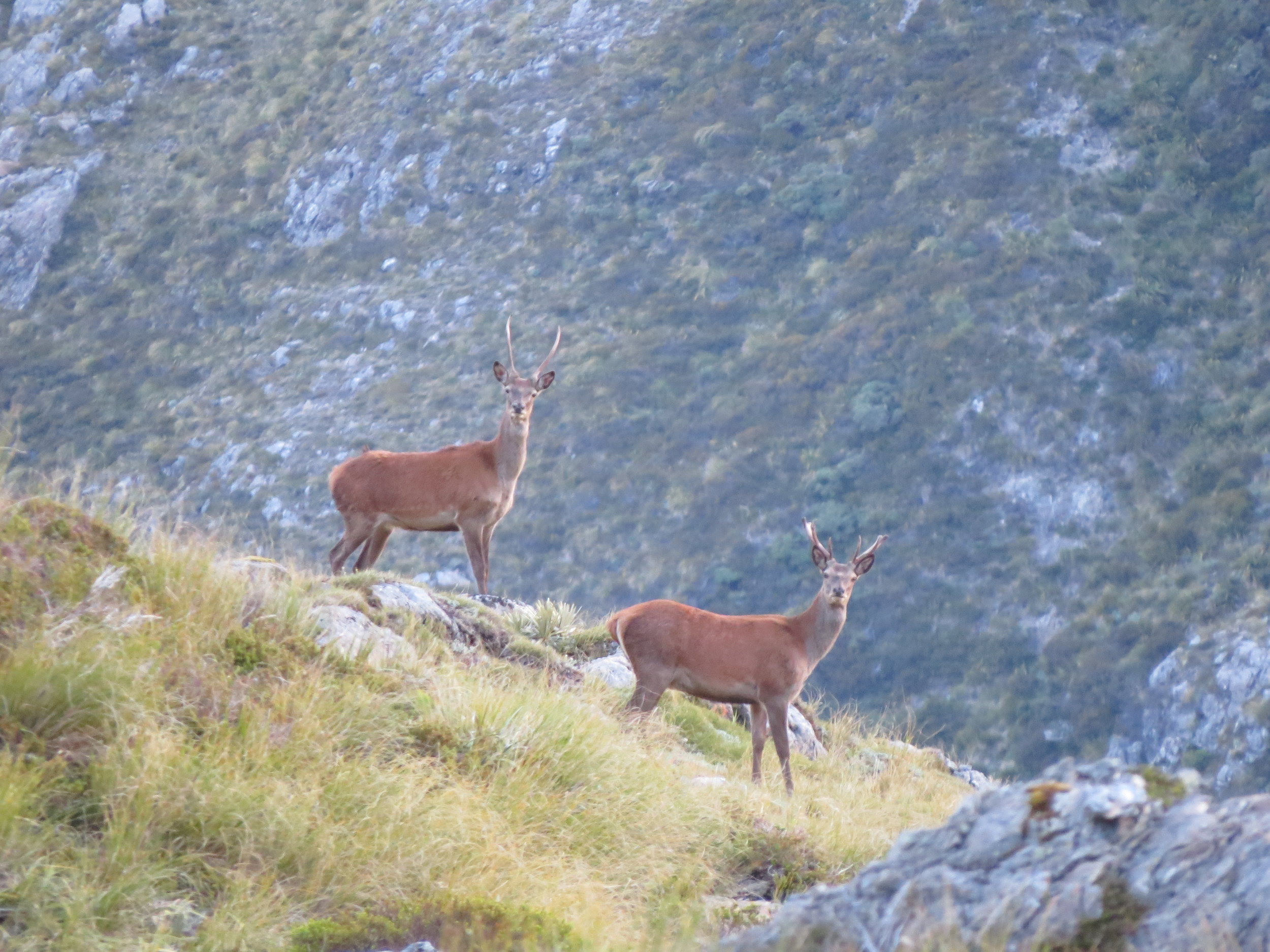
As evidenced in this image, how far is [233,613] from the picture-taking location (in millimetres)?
7074

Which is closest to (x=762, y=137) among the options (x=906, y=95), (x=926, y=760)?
(x=906, y=95)

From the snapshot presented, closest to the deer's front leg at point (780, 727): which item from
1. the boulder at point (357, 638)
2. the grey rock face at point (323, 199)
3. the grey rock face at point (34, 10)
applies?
the boulder at point (357, 638)

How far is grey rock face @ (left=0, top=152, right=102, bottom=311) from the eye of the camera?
61.3 meters

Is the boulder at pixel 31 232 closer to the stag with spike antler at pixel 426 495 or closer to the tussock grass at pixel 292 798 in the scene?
the stag with spike antler at pixel 426 495

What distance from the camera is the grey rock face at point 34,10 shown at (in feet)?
238

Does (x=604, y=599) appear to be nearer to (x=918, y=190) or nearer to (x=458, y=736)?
(x=918, y=190)

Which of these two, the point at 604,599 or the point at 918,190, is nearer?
the point at 604,599

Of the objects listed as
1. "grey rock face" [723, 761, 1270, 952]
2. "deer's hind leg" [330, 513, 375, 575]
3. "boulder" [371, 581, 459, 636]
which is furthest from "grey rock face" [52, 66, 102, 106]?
"grey rock face" [723, 761, 1270, 952]

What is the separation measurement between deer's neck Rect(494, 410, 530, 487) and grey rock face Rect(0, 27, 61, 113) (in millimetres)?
65786

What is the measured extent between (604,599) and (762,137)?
84.1ft

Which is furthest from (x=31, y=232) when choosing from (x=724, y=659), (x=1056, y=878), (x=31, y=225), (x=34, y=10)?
(x=1056, y=878)

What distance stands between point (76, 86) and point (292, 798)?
2834 inches

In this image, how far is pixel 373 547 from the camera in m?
14.0

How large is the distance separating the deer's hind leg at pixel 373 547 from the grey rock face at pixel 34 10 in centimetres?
7018
